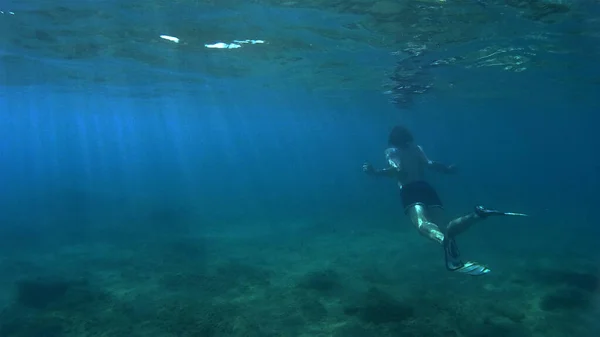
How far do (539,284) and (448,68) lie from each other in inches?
513

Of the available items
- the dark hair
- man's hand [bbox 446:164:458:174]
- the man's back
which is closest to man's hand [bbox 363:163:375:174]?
the man's back

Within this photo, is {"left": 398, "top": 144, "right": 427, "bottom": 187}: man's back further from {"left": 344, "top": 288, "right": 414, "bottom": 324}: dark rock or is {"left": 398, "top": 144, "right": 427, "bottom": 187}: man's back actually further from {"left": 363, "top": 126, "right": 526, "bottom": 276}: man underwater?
{"left": 344, "top": 288, "right": 414, "bottom": 324}: dark rock

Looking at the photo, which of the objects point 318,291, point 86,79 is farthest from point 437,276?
point 86,79

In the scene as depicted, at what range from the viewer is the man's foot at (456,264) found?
9.47 m

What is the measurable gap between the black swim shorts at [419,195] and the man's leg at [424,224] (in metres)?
0.20

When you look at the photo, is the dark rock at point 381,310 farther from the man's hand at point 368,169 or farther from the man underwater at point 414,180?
the man's hand at point 368,169

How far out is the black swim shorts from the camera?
13078mm

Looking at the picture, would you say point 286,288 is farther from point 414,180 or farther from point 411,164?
point 411,164

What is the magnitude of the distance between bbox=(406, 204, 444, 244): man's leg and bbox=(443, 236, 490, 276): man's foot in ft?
1.61

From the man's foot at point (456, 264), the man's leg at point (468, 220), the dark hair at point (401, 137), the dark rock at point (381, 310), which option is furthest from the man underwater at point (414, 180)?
the dark rock at point (381, 310)

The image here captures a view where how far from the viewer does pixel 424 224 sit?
1188cm

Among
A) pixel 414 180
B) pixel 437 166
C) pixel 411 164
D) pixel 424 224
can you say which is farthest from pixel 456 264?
pixel 437 166

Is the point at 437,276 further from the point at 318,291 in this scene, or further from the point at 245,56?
the point at 245,56

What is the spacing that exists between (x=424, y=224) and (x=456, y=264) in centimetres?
225
